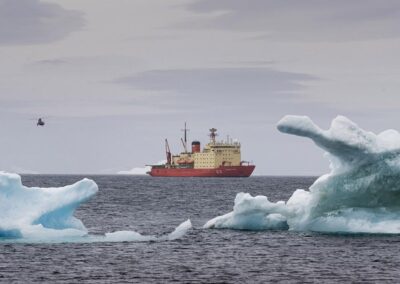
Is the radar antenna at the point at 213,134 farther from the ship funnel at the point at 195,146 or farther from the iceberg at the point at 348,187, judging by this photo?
the iceberg at the point at 348,187

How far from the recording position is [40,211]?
3912cm

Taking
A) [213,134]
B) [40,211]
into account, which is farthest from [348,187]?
[213,134]

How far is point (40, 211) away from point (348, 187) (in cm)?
1519

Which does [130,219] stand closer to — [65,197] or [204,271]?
[65,197]

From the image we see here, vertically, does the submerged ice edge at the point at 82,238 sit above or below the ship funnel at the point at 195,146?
below

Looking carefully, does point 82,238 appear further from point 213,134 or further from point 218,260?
point 213,134

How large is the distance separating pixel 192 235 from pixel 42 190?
910 centimetres

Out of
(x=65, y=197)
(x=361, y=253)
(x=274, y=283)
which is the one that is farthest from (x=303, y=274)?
(x=65, y=197)

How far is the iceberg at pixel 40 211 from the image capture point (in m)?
38.2

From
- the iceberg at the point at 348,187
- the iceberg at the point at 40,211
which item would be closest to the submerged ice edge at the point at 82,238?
the iceberg at the point at 40,211

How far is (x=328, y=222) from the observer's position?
139 feet

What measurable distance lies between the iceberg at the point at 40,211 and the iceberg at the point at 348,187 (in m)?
6.87

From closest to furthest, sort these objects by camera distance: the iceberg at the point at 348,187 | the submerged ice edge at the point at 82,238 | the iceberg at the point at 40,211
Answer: the submerged ice edge at the point at 82,238 → the iceberg at the point at 40,211 → the iceberg at the point at 348,187

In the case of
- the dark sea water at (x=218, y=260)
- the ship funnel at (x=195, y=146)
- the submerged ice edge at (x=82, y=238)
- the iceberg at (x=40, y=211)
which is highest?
the ship funnel at (x=195, y=146)
